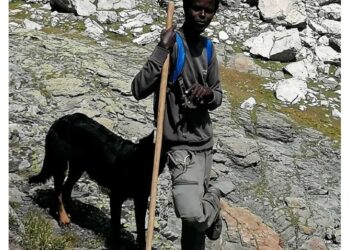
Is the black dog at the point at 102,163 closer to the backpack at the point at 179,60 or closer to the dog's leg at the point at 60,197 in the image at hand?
the dog's leg at the point at 60,197

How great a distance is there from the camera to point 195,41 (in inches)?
179

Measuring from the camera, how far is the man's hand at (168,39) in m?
4.22

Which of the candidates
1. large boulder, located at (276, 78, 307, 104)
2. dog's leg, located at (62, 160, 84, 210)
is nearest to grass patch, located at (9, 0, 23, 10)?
large boulder, located at (276, 78, 307, 104)

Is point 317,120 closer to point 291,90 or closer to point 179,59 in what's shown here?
point 291,90

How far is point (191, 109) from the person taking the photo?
14.8 feet

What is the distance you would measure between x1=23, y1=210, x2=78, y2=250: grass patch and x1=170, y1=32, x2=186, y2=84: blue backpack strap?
75.5 inches

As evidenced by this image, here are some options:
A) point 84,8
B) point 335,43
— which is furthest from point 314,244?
point 84,8

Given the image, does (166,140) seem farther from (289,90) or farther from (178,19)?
(178,19)

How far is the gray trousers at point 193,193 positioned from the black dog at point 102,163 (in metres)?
0.41

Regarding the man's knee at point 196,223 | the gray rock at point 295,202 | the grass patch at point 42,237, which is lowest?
the gray rock at point 295,202

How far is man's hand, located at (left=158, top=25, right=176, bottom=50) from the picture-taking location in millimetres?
4219

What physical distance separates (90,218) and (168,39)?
2558 millimetres

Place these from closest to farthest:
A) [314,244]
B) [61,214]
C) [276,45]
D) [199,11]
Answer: [199,11] < [61,214] < [314,244] < [276,45]

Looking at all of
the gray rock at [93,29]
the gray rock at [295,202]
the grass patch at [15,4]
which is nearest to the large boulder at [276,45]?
the gray rock at [93,29]
